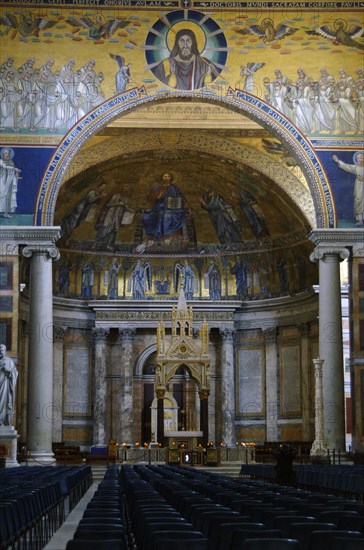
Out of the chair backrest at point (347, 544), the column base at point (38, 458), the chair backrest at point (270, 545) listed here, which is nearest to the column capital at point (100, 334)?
the column base at point (38, 458)

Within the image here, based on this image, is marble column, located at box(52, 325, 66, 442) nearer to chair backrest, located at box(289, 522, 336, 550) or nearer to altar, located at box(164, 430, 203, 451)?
altar, located at box(164, 430, 203, 451)

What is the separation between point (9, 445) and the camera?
107 ft

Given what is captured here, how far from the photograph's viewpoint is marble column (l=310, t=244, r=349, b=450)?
34.2m

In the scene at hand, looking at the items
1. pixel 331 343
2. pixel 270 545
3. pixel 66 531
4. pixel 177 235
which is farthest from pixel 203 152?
pixel 270 545

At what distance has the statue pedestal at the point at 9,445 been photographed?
32250mm

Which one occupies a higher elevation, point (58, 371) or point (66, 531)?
point (58, 371)

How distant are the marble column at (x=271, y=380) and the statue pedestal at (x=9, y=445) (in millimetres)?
17413

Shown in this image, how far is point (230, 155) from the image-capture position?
4241 cm

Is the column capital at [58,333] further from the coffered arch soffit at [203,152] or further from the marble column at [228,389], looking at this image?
the coffered arch soffit at [203,152]

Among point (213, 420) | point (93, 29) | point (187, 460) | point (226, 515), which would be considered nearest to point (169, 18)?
point (93, 29)

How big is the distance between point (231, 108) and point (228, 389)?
1623 cm

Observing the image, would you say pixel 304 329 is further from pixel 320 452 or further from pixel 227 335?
pixel 320 452

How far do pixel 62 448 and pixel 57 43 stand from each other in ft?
57.6

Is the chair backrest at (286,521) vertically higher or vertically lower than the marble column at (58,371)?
lower
